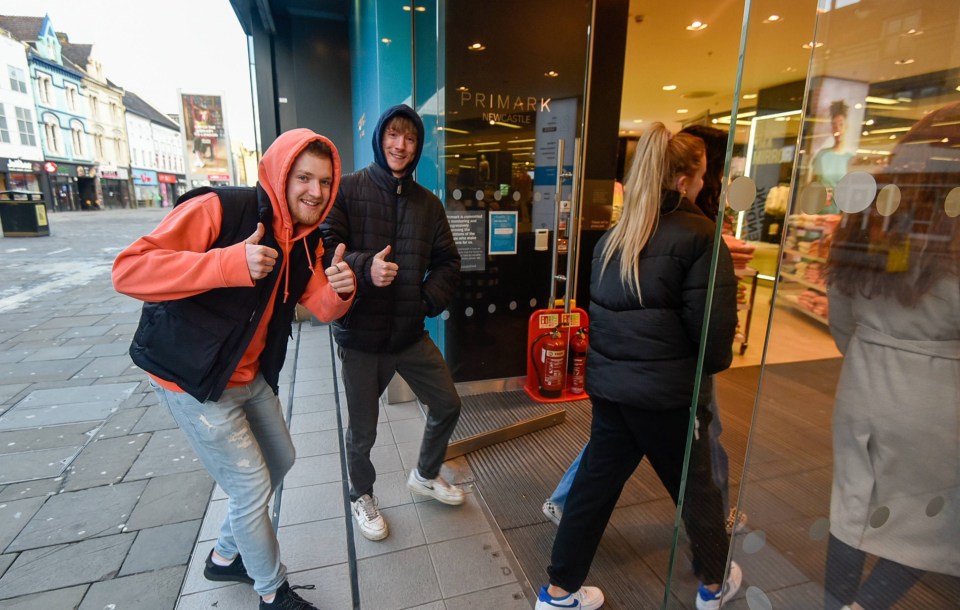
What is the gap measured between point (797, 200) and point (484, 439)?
7.84 feet

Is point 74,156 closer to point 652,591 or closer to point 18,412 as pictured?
point 18,412

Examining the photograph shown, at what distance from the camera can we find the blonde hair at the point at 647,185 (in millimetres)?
1501

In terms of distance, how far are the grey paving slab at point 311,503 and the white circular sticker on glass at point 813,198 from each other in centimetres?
231

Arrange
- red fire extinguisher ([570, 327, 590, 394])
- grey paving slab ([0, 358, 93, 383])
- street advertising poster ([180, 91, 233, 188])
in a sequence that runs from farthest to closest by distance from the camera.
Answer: street advertising poster ([180, 91, 233, 188]) < grey paving slab ([0, 358, 93, 383]) < red fire extinguisher ([570, 327, 590, 394])

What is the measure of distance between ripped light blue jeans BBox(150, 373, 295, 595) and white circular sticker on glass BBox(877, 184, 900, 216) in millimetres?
1798

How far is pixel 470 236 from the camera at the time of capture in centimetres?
348

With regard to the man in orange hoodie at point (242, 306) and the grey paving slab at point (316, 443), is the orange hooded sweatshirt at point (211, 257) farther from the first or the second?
the grey paving slab at point (316, 443)

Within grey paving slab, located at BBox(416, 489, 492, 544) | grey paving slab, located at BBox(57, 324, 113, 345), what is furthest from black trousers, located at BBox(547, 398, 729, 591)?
grey paving slab, located at BBox(57, 324, 113, 345)

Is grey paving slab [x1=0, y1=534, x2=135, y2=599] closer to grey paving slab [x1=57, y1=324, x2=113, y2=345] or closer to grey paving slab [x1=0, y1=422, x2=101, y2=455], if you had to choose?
grey paving slab [x1=0, y1=422, x2=101, y2=455]

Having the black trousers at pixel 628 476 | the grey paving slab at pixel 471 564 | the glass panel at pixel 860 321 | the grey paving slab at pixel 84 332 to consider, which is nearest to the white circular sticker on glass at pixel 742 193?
the glass panel at pixel 860 321

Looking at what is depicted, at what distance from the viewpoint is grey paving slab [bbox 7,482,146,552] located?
87.6 inches

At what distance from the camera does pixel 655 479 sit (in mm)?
2691

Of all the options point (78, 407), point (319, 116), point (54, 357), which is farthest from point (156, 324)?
point (319, 116)

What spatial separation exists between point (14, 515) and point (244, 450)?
1737 millimetres
